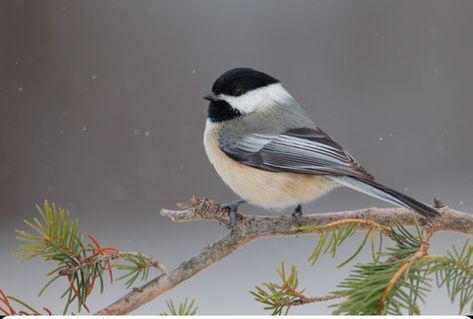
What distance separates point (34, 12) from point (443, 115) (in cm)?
167

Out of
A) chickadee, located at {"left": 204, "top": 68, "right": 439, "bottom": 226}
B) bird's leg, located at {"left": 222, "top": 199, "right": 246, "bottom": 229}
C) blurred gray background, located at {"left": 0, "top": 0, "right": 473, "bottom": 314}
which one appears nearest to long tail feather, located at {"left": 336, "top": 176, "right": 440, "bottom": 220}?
chickadee, located at {"left": 204, "top": 68, "right": 439, "bottom": 226}

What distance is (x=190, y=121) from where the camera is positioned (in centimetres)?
238

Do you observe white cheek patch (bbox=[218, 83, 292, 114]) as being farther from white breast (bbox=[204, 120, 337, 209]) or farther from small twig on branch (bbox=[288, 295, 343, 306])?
small twig on branch (bbox=[288, 295, 343, 306])

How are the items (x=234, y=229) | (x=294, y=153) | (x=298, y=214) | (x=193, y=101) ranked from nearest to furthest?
(x=234, y=229), (x=298, y=214), (x=294, y=153), (x=193, y=101)

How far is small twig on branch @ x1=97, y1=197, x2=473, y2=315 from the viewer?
2.88 ft

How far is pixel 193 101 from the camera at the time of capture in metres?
2.43

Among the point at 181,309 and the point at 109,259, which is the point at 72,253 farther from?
the point at 181,309

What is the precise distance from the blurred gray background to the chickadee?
101cm

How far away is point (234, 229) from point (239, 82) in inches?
15.1

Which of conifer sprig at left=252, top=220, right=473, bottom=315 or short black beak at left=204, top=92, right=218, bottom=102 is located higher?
short black beak at left=204, top=92, right=218, bottom=102

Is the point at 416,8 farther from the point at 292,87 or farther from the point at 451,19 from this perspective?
the point at 292,87

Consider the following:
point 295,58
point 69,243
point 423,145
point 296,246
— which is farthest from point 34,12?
point 69,243

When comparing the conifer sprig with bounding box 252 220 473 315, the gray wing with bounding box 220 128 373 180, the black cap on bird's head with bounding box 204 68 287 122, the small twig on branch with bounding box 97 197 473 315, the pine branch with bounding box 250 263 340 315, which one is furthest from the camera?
the black cap on bird's head with bounding box 204 68 287 122

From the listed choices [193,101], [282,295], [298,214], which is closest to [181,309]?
[282,295]
